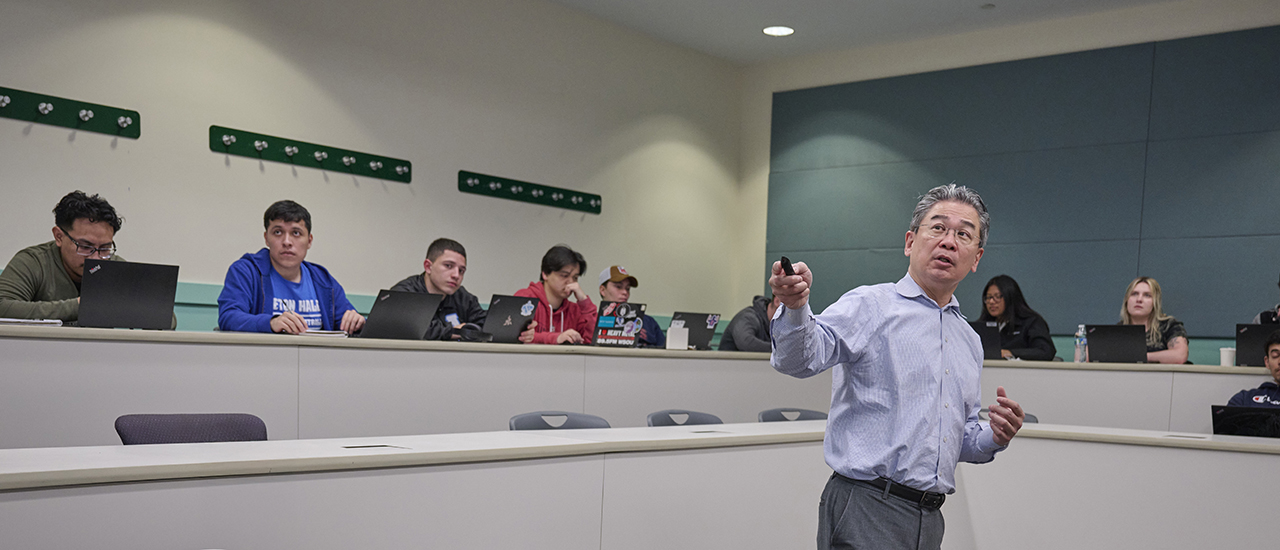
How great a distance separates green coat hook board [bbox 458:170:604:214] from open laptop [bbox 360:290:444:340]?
2.78 meters

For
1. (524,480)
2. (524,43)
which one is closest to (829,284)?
(524,43)

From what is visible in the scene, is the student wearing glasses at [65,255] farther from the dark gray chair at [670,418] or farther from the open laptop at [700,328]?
the open laptop at [700,328]

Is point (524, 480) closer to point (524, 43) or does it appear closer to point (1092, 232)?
point (524, 43)

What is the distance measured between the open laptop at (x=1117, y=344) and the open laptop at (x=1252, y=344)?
439 millimetres

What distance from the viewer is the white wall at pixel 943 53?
661 centimetres

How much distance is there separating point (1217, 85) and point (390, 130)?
222 inches

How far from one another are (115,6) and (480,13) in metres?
2.40

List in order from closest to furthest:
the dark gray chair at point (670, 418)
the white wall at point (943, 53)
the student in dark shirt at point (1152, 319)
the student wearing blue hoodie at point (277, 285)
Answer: the dark gray chair at point (670, 418) < the student wearing blue hoodie at point (277, 285) < the student in dark shirt at point (1152, 319) < the white wall at point (943, 53)

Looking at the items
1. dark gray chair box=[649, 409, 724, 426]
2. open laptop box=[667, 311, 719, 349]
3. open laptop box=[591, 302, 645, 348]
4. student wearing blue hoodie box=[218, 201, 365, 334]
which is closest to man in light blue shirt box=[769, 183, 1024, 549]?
dark gray chair box=[649, 409, 724, 426]

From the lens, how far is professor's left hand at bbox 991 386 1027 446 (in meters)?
1.75

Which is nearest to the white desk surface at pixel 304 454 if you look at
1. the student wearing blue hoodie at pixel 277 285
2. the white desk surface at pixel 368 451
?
the white desk surface at pixel 368 451

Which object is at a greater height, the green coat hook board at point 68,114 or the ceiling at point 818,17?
the ceiling at point 818,17

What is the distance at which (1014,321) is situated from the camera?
6.01 metres

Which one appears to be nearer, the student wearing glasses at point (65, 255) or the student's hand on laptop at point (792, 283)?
the student's hand on laptop at point (792, 283)
